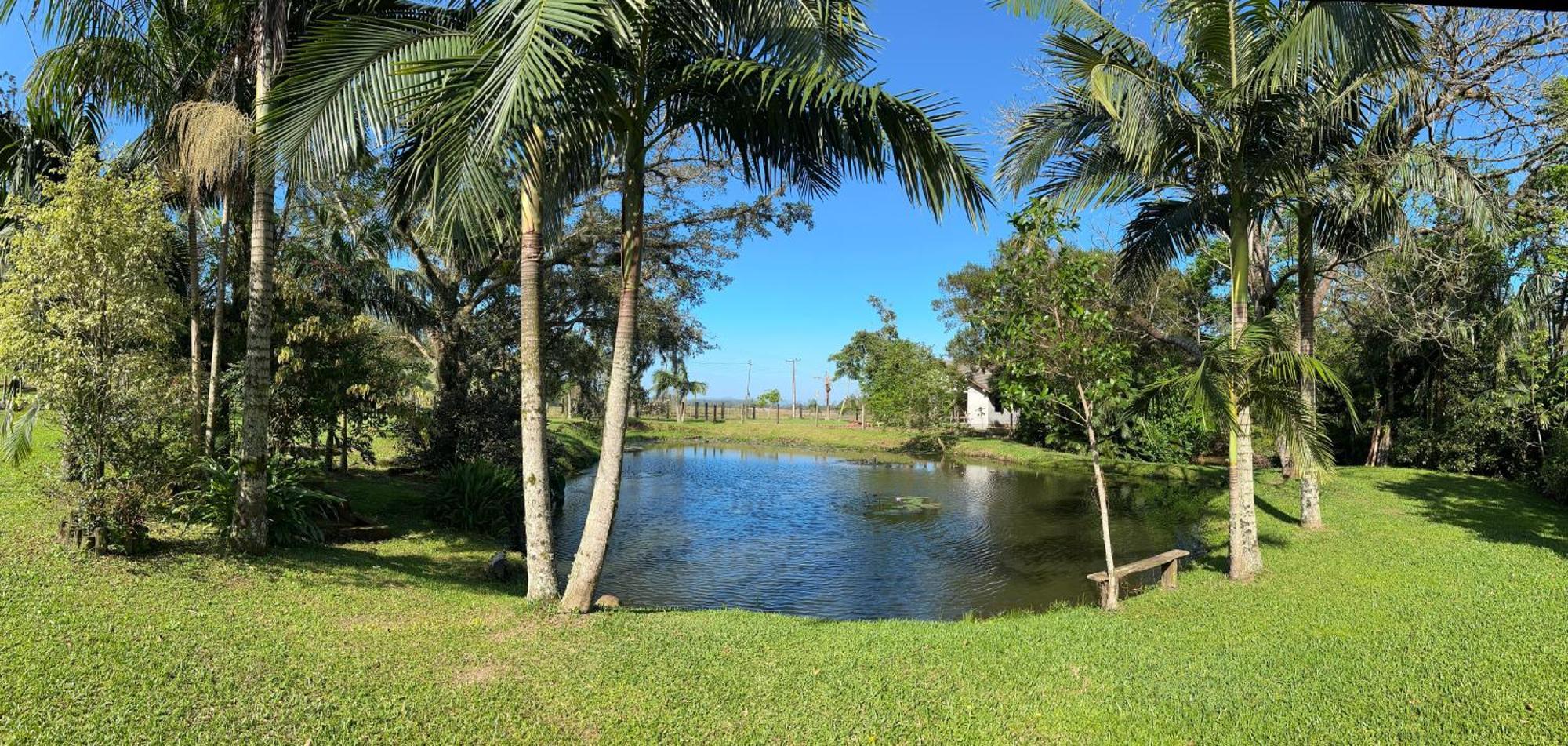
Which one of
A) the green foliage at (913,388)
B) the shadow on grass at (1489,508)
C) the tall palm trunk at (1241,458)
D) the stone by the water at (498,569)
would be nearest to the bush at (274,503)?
the stone by the water at (498,569)

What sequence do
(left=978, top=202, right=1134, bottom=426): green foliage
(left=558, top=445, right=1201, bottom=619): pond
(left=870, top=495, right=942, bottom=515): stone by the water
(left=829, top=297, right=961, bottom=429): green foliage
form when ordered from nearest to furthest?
(left=978, top=202, right=1134, bottom=426): green foliage
(left=558, top=445, right=1201, bottom=619): pond
(left=870, top=495, right=942, bottom=515): stone by the water
(left=829, top=297, right=961, bottom=429): green foliage

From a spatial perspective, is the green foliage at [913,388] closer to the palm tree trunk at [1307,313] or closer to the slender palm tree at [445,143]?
the palm tree trunk at [1307,313]

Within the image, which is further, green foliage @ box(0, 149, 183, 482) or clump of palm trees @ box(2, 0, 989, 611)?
green foliage @ box(0, 149, 183, 482)

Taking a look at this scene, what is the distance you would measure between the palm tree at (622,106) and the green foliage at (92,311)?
91.8 inches

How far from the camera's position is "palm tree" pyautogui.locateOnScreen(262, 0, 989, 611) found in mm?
4906

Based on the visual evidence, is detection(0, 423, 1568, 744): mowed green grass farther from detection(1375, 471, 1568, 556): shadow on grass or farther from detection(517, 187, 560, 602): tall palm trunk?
detection(1375, 471, 1568, 556): shadow on grass

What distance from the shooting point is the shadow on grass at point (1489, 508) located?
10.8 meters

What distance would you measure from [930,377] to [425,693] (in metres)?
31.3

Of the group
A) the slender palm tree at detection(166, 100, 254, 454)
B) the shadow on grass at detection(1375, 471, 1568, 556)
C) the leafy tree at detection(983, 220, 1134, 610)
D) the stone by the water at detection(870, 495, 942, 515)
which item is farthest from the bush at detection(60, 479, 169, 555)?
the shadow on grass at detection(1375, 471, 1568, 556)

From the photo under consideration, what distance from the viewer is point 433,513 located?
1196 cm

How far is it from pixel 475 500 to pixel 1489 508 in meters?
17.3

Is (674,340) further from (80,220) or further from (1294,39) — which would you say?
(1294,39)

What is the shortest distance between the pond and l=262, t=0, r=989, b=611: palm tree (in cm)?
461

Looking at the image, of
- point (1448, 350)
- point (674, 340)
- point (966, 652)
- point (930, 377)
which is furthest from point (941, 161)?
point (930, 377)
